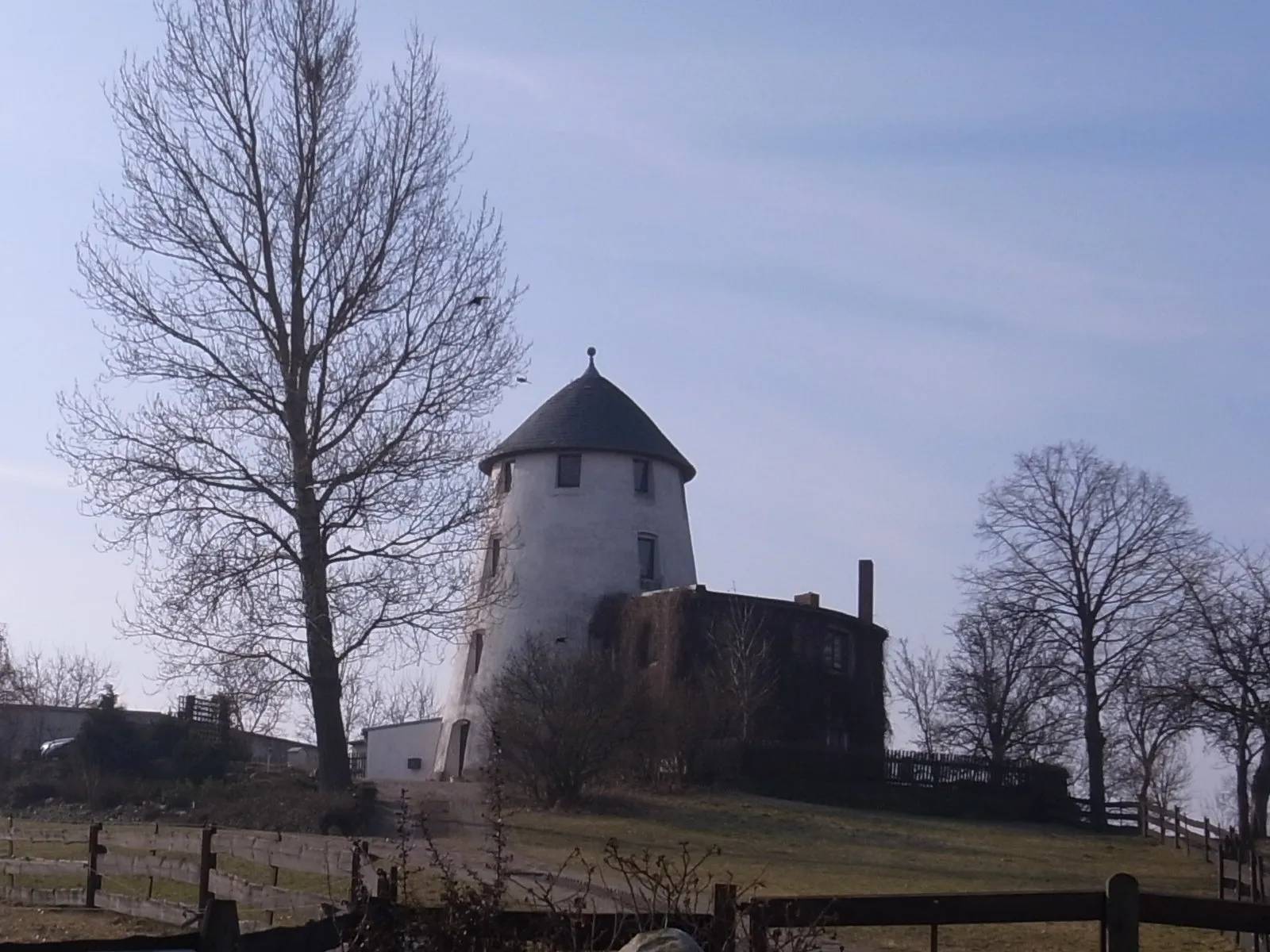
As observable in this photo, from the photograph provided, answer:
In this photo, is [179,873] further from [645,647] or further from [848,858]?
[645,647]

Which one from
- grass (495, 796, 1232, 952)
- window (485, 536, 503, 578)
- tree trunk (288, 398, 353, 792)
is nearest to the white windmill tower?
window (485, 536, 503, 578)

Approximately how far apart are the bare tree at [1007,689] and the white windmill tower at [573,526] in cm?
1028

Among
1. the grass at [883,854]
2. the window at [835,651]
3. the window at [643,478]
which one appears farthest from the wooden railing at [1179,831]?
the window at [643,478]

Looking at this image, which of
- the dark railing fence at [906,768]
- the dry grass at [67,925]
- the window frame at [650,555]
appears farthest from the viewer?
the window frame at [650,555]

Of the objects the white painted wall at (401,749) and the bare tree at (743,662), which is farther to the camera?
the white painted wall at (401,749)

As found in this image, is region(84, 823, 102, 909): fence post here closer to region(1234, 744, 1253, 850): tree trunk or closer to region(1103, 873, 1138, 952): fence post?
region(1103, 873, 1138, 952): fence post

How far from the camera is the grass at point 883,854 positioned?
15594 mm

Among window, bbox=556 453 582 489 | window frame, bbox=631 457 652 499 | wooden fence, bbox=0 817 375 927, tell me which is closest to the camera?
wooden fence, bbox=0 817 375 927

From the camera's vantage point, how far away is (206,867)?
47.7 ft

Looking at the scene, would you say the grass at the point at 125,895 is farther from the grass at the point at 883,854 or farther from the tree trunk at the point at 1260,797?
the tree trunk at the point at 1260,797

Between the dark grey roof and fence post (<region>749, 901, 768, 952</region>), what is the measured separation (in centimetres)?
4286

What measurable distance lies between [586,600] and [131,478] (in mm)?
23242

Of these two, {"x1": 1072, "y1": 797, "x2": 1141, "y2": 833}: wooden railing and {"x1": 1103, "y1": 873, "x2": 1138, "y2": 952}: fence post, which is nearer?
{"x1": 1103, "y1": 873, "x2": 1138, "y2": 952}: fence post

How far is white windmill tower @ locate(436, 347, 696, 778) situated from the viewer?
49.1m
